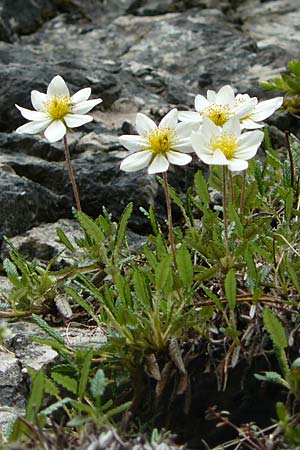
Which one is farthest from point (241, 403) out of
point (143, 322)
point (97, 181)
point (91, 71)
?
point (91, 71)

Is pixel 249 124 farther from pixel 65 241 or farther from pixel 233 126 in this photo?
pixel 65 241

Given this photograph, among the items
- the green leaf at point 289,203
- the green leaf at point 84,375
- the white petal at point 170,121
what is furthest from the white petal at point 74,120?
the green leaf at point 84,375

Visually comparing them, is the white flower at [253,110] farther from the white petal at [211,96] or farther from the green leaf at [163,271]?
the green leaf at [163,271]

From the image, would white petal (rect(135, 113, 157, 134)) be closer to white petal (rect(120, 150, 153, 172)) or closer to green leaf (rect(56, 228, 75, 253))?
white petal (rect(120, 150, 153, 172))

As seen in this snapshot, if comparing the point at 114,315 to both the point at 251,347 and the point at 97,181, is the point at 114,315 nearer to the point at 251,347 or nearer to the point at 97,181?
the point at 251,347

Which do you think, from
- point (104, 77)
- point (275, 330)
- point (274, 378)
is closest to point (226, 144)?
point (275, 330)
